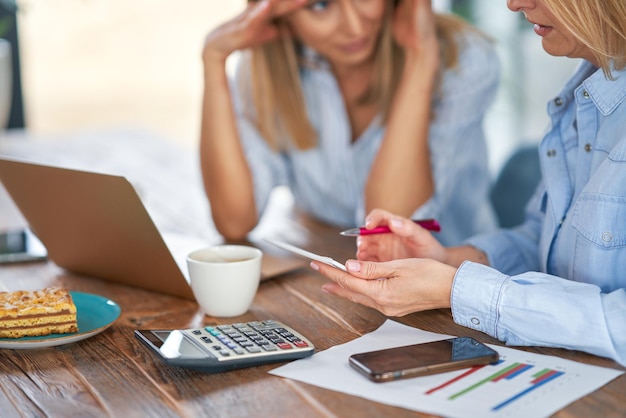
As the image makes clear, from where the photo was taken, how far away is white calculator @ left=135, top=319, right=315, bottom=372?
1000 mm

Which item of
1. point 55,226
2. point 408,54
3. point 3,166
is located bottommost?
point 55,226

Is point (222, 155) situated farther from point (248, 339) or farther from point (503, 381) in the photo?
point (503, 381)

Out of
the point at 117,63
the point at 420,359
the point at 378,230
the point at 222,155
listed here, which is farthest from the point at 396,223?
the point at 117,63

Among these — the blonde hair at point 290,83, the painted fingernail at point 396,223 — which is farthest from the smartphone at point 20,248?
the painted fingernail at point 396,223

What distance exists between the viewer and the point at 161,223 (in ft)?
6.11

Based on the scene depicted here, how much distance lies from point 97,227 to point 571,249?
2.45 feet

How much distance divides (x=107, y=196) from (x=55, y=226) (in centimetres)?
22

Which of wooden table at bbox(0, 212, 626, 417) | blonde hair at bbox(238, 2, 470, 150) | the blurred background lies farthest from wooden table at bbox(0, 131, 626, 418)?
the blurred background

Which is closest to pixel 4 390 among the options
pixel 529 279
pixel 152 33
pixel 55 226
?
pixel 55 226

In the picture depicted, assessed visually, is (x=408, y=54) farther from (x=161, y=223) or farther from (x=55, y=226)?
(x=55, y=226)

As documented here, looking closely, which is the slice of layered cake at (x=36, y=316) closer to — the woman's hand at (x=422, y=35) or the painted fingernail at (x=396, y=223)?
the painted fingernail at (x=396, y=223)

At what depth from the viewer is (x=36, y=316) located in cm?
112

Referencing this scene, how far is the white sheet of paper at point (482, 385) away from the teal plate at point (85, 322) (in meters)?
0.29

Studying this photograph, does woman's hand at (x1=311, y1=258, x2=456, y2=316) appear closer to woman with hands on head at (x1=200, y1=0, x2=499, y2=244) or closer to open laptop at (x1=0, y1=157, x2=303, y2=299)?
open laptop at (x1=0, y1=157, x2=303, y2=299)
